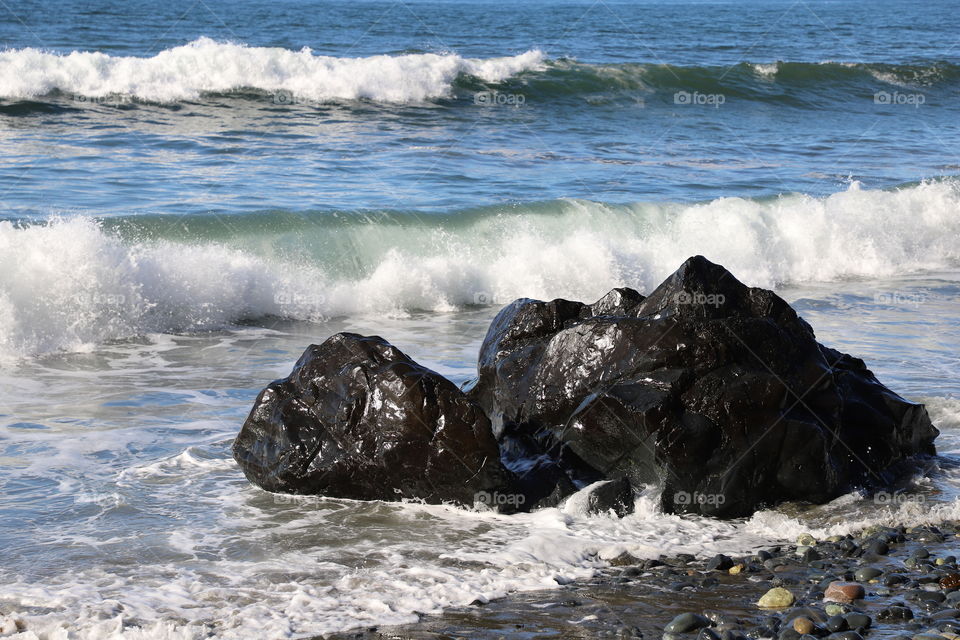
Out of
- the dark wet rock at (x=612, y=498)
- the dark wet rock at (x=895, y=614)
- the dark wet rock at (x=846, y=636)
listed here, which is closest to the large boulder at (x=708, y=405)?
the dark wet rock at (x=612, y=498)

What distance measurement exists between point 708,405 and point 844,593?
4.44 ft

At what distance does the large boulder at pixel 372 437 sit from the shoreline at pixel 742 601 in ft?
3.12

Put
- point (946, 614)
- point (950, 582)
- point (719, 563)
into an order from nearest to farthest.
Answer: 1. point (946, 614)
2. point (950, 582)
3. point (719, 563)

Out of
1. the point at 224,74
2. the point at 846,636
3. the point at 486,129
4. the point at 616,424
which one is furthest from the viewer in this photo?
the point at 224,74

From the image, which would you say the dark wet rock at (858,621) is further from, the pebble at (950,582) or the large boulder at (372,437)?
the large boulder at (372,437)

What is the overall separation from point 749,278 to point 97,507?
29.7ft

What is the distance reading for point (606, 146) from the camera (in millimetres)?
18547

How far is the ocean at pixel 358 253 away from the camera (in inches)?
194

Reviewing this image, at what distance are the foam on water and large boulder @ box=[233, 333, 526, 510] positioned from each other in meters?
14.9

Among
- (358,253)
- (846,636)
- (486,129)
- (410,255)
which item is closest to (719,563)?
(846,636)

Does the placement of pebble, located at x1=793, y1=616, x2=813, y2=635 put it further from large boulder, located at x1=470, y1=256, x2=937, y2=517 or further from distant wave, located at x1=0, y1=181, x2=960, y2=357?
distant wave, located at x1=0, y1=181, x2=960, y2=357

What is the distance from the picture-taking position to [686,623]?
416 cm

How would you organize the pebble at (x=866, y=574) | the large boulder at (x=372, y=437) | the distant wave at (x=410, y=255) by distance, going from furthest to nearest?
the distant wave at (x=410, y=255)
the large boulder at (x=372, y=437)
the pebble at (x=866, y=574)

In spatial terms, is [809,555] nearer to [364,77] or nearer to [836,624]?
[836,624]
